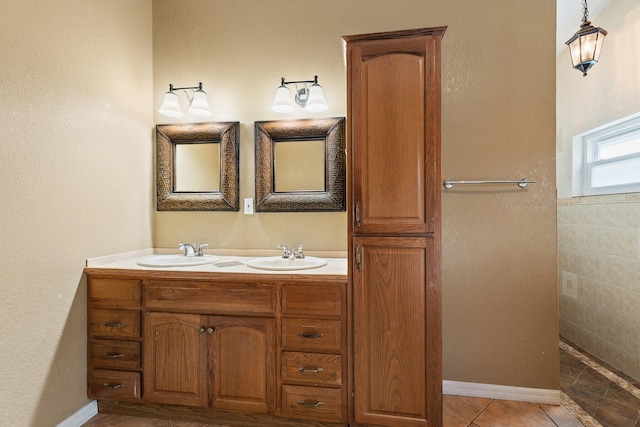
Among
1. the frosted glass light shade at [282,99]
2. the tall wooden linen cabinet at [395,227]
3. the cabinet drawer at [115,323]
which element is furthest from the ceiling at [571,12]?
the cabinet drawer at [115,323]

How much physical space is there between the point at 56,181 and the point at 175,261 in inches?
30.2

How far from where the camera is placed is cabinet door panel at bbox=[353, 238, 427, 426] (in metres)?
1.55

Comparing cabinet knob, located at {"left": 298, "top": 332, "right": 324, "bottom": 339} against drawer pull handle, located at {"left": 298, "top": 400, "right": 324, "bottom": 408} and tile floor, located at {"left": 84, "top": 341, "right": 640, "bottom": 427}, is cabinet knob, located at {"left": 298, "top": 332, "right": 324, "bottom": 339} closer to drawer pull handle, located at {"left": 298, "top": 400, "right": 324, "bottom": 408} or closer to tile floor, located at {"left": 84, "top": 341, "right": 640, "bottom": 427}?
drawer pull handle, located at {"left": 298, "top": 400, "right": 324, "bottom": 408}

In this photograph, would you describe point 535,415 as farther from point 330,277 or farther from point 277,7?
point 277,7

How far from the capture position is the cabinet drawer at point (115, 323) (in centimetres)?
176

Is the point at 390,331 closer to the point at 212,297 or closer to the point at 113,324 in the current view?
the point at 212,297

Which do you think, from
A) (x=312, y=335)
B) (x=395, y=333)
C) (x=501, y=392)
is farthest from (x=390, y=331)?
(x=501, y=392)

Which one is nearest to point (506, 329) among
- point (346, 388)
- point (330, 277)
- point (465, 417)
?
point (465, 417)

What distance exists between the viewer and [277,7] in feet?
7.32

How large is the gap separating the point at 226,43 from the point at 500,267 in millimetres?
2379

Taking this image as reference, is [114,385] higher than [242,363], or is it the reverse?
[242,363]

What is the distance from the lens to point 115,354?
1772 mm

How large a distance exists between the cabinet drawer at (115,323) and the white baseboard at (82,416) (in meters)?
0.41

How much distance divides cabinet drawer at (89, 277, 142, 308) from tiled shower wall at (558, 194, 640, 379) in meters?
3.17
